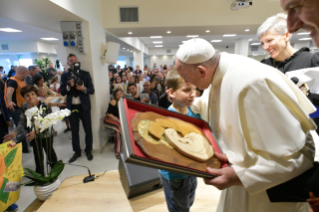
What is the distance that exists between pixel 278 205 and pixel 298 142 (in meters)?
0.39

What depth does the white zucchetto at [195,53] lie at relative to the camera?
85 cm

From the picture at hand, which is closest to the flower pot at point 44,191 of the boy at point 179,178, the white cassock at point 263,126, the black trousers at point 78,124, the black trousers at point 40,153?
the black trousers at point 40,153

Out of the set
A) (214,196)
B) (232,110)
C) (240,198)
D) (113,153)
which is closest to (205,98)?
(232,110)

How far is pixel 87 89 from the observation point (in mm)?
3328

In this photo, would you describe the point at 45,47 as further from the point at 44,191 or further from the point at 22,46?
the point at 44,191

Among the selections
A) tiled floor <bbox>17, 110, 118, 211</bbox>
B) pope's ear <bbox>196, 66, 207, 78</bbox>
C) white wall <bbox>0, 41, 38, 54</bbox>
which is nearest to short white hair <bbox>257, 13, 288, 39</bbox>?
pope's ear <bbox>196, 66, 207, 78</bbox>

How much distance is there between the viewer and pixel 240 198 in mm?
938

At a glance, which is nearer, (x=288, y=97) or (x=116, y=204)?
(x=288, y=97)

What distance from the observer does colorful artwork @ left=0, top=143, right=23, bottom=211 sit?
1408mm

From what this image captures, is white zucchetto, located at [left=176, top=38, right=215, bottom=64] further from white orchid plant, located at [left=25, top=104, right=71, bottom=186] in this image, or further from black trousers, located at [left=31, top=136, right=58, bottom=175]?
black trousers, located at [left=31, top=136, right=58, bottom=175]

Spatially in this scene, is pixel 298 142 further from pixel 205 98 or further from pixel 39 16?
pixel 39 16

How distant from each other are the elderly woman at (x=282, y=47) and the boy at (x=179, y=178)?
1.08 m

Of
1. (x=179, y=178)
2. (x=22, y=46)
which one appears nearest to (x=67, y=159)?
(x=179, y=178)

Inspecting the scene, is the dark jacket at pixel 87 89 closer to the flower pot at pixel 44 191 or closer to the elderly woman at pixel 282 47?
the flower pot at pixel 44 191
